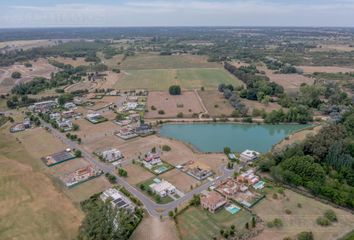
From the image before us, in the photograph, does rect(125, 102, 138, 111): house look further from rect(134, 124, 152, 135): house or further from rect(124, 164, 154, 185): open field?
rect(124, 164, 154, 185): open field

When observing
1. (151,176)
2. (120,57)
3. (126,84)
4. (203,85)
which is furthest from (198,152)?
(120,57)

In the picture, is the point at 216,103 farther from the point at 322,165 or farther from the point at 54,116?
the point at 54,116

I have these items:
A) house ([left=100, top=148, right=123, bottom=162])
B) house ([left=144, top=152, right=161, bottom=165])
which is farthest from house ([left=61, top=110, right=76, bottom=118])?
house ([left=144, top=152, right=161, bottom=165])

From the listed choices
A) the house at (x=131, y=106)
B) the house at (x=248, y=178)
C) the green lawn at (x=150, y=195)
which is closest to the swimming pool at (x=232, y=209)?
the house at (x=248, y=178)

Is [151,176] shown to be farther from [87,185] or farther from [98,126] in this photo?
[98,126]

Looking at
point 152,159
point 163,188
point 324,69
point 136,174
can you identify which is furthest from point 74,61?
point 163,188

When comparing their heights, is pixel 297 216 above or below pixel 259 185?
below
